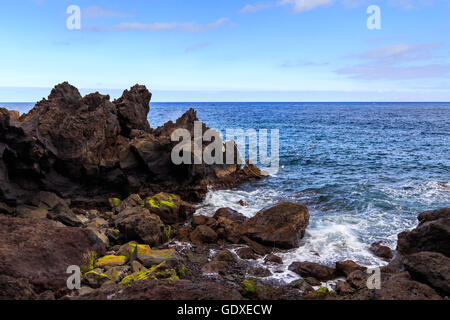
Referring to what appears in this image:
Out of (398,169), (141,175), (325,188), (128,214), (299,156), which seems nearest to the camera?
(128,214)

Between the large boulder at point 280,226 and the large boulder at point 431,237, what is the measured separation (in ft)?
16.8

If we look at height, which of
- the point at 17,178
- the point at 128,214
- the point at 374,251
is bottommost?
the point at 374,251

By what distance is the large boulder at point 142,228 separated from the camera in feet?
54.3

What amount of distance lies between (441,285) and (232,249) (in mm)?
9481

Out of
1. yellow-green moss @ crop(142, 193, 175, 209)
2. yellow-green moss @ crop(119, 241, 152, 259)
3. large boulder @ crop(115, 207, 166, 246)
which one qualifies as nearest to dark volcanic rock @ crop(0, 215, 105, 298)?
yellow-green moss @ crop(119, 241, 152, 259)

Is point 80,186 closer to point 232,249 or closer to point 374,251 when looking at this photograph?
point 232,249

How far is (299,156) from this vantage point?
140 feet

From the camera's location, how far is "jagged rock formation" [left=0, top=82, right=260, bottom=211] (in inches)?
705

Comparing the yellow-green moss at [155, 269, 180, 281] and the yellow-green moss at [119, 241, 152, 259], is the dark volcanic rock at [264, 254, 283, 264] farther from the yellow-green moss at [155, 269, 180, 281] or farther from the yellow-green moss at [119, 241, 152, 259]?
the yellow-green moss at [119, 241, 152, 259]

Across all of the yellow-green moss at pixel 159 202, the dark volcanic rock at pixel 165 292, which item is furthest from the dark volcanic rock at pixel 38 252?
the yellow-green moss at pixel 159 202

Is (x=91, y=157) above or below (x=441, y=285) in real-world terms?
above

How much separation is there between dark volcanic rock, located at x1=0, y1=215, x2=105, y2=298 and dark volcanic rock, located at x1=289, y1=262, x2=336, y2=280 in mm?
8814
